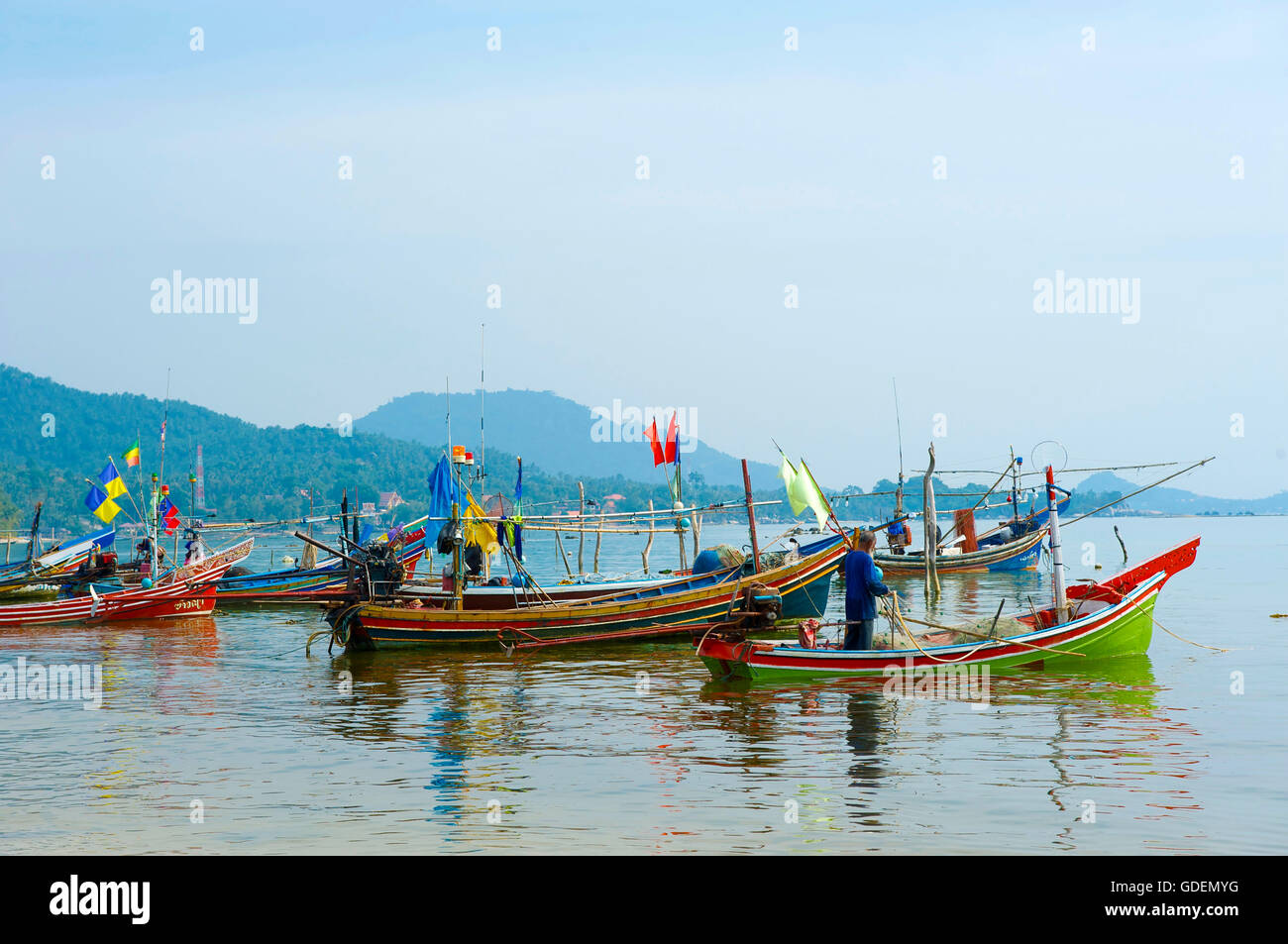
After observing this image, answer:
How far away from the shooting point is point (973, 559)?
184ft

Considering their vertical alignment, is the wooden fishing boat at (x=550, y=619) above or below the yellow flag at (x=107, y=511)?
below

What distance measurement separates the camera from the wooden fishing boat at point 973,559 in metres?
54.9

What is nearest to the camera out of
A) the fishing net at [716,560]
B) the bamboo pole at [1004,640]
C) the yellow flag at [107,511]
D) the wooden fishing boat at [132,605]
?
the bamboo pole at [1004,640]

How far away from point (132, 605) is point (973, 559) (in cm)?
3947

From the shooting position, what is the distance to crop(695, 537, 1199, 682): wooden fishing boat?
18422 millimetres

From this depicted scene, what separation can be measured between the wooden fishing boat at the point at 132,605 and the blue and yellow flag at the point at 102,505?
2456 mm

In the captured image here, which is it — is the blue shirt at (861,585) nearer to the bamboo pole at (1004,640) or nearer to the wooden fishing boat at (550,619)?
the bamboo pole at (1004,640)

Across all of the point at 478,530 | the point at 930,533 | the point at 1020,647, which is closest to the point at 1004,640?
the point at 1020,647

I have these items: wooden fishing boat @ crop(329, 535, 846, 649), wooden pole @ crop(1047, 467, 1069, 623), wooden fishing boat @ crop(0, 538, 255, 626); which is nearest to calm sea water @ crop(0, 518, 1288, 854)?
wooden pole @ crop(1047, 467, 1069, 623)

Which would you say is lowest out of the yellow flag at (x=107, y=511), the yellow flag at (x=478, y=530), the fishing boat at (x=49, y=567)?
the fishing boat at (x=49, y=567)

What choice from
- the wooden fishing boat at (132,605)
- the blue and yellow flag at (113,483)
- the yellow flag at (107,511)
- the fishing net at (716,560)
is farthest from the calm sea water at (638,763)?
the blue and yellow flag at (113,483)

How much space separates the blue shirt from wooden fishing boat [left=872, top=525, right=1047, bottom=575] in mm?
36830

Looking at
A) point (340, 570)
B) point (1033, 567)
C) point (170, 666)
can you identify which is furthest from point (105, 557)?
point (1033, 567)
